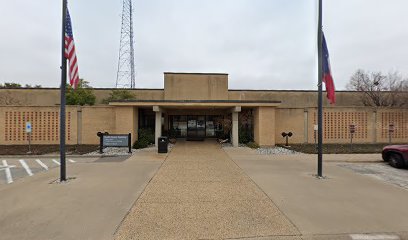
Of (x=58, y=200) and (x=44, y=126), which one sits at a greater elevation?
(x=44, y=126)

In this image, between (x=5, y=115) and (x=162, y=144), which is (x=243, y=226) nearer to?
(x=162, y=144)

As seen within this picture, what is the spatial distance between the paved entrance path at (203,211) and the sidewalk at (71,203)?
44 centimetres

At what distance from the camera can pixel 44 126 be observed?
16.7m

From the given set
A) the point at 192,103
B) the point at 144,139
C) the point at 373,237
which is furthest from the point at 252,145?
the point at 373,237

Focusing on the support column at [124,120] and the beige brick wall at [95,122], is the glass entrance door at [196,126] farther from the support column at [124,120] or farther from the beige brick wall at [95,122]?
the beige brick wall at [95,122]

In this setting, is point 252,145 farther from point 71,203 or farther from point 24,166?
point 24,166

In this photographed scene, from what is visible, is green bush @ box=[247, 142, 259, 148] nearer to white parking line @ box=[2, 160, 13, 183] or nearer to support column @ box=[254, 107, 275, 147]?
support column @ box=[254, 107, 275, 147]

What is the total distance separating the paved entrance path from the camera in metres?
4.04

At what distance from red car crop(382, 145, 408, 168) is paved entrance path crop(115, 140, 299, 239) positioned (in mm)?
7586

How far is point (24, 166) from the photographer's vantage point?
9.78m

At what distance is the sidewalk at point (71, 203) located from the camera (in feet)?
13.5

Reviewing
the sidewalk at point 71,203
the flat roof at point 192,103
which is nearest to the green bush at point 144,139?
the flat roof at point 192,103

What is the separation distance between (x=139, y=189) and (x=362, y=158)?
39.4ft

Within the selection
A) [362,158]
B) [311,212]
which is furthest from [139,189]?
[362,158]
